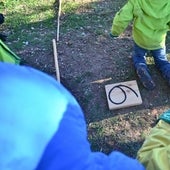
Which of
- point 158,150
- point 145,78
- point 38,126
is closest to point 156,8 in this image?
point 145,78

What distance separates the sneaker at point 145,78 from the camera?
2834 mm

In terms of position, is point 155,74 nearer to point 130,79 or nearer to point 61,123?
point 130,79

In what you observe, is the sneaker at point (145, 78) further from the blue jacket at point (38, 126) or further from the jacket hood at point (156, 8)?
the blue jacket at point (38, 126)

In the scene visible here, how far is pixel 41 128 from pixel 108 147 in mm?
1648

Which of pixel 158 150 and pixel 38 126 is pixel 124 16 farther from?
pixel 38 126

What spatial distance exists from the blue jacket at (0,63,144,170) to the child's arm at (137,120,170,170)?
330 mm

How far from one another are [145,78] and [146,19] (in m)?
0.41

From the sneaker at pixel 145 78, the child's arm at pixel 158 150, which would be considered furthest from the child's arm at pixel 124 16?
the child's arm at pixel 158 150

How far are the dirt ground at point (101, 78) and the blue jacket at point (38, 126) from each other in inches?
61.5

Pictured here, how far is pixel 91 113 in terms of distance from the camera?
2.73m

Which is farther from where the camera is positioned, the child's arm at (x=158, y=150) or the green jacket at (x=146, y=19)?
the green jacket at (x=146, y=19)

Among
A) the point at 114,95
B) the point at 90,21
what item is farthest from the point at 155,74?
the point at 90,21

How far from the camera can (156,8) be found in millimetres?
2711

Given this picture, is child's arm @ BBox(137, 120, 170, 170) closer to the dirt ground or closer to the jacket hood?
the dirt ground
